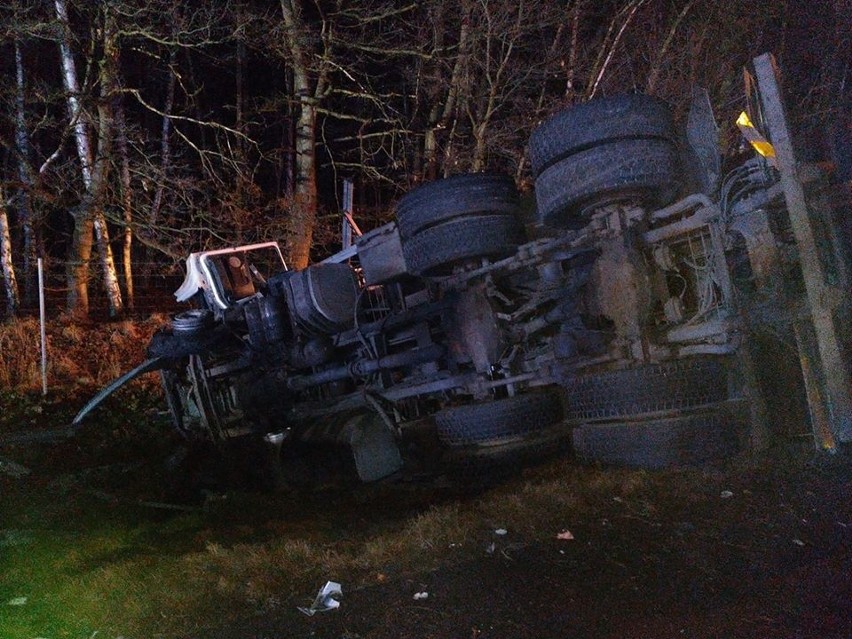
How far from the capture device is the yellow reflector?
3969mm

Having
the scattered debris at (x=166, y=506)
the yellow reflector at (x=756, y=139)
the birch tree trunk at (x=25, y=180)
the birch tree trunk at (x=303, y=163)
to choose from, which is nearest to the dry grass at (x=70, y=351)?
the birch tree trunk at (x=25, y=180)

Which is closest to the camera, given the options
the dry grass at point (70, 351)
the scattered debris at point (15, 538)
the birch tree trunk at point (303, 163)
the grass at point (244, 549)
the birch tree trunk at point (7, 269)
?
the grass at point (244, 549)

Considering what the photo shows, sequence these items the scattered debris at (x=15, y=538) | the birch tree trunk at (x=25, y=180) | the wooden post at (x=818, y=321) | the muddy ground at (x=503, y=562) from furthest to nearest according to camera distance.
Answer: the birch tree trunk at (x=25, y=180) → the scattered debris at (x=15, y=538) → the wooden post at (x=818, y=321) → the muddy ground at (x=503, y=562)

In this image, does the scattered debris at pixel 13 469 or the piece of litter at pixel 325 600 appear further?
the scattered debris at pixel 13 469

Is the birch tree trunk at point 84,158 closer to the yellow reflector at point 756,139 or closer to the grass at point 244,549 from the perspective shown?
the grass at point 244,549

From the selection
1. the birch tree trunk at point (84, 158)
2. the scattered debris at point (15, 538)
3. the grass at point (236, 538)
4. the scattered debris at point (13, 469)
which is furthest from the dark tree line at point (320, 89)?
the scattered debris at point (15, 538)

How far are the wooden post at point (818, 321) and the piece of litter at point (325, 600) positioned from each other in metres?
2.75

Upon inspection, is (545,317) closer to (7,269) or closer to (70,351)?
(70,351)

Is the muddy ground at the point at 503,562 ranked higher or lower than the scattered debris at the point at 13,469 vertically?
lower

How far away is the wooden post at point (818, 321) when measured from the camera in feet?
12.4

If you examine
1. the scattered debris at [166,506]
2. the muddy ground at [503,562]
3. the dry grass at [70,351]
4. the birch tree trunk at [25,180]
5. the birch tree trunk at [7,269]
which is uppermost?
the birch tree trunk at [25,180]

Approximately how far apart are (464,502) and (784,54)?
16725 mm

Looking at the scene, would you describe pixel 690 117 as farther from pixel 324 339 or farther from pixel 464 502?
pixel 324 339

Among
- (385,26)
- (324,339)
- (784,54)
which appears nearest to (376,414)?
(324,339)
